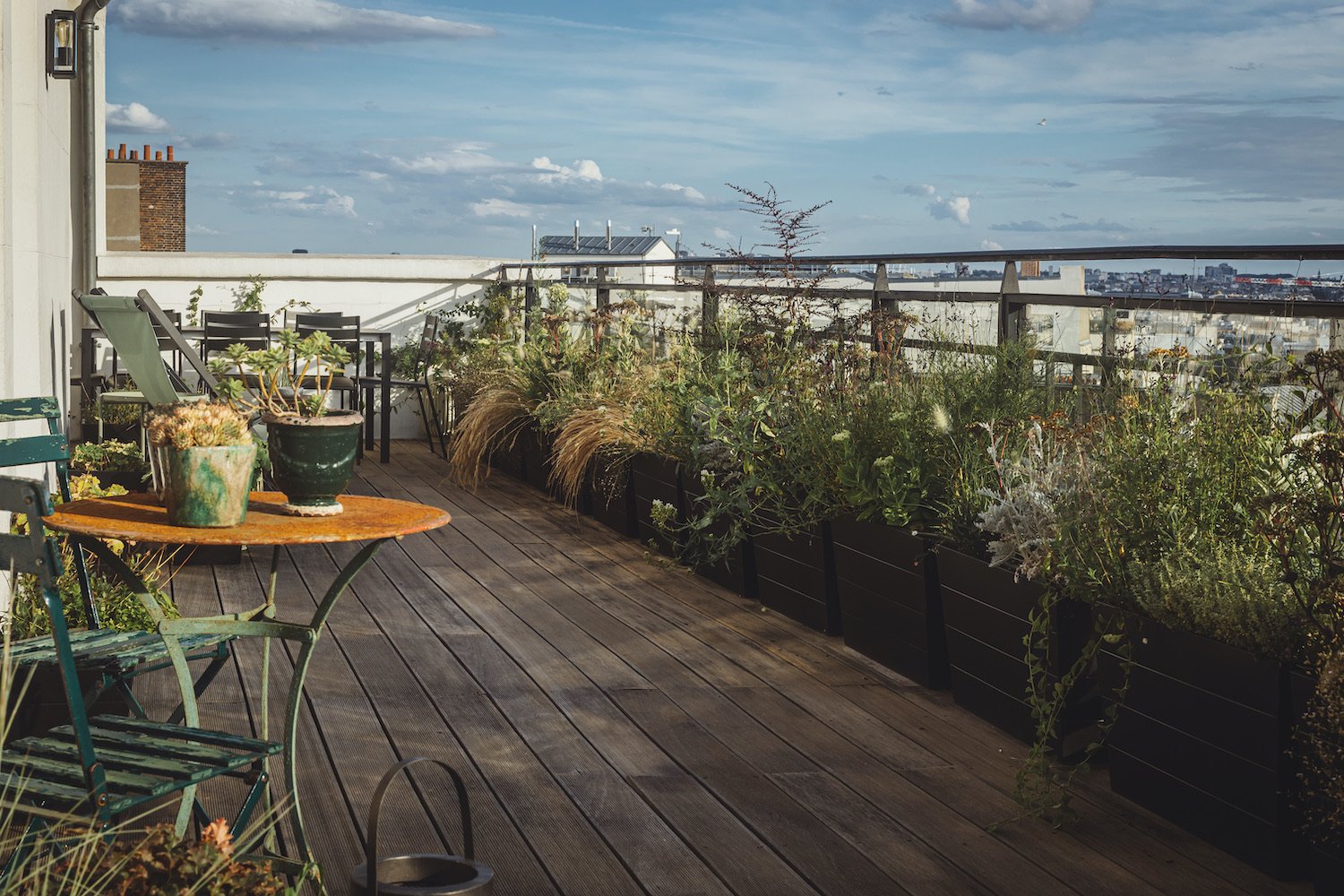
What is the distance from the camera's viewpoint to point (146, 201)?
1794cm

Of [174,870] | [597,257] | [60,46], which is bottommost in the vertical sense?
[174,870]

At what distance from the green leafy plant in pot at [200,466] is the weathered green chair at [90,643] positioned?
32 centimetres

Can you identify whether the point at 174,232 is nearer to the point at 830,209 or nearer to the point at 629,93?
the point at 629,93

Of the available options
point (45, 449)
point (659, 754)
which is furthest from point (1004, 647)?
point (45, 449)

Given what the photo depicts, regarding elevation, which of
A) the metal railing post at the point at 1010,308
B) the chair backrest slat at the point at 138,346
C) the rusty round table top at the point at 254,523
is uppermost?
the metal railing post at the point at 1010,308

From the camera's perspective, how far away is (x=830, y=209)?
224 inches

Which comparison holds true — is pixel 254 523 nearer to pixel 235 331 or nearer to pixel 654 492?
pixel 654 492

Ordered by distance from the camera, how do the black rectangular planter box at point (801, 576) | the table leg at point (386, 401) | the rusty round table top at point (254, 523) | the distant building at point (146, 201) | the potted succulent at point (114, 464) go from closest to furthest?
the rusty round table top at point (254, 523)
the black rectangular planter box at point (801, 576)
the potted succulent at point (114, 464)
the table leg at point (386, 401)
the distant building at point (146, 201)

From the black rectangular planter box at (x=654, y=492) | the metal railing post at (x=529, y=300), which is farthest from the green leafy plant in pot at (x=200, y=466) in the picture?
the metal railing post at (x=529, y=300)

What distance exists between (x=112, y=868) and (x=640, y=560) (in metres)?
4.09

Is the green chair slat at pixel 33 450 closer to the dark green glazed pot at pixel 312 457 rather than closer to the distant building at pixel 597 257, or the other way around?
the dark green glazed pot at pixel 312 457

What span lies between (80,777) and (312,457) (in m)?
0.74

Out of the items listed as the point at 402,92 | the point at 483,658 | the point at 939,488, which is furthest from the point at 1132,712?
the point at 402,92

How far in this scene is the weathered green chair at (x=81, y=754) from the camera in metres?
1.80
